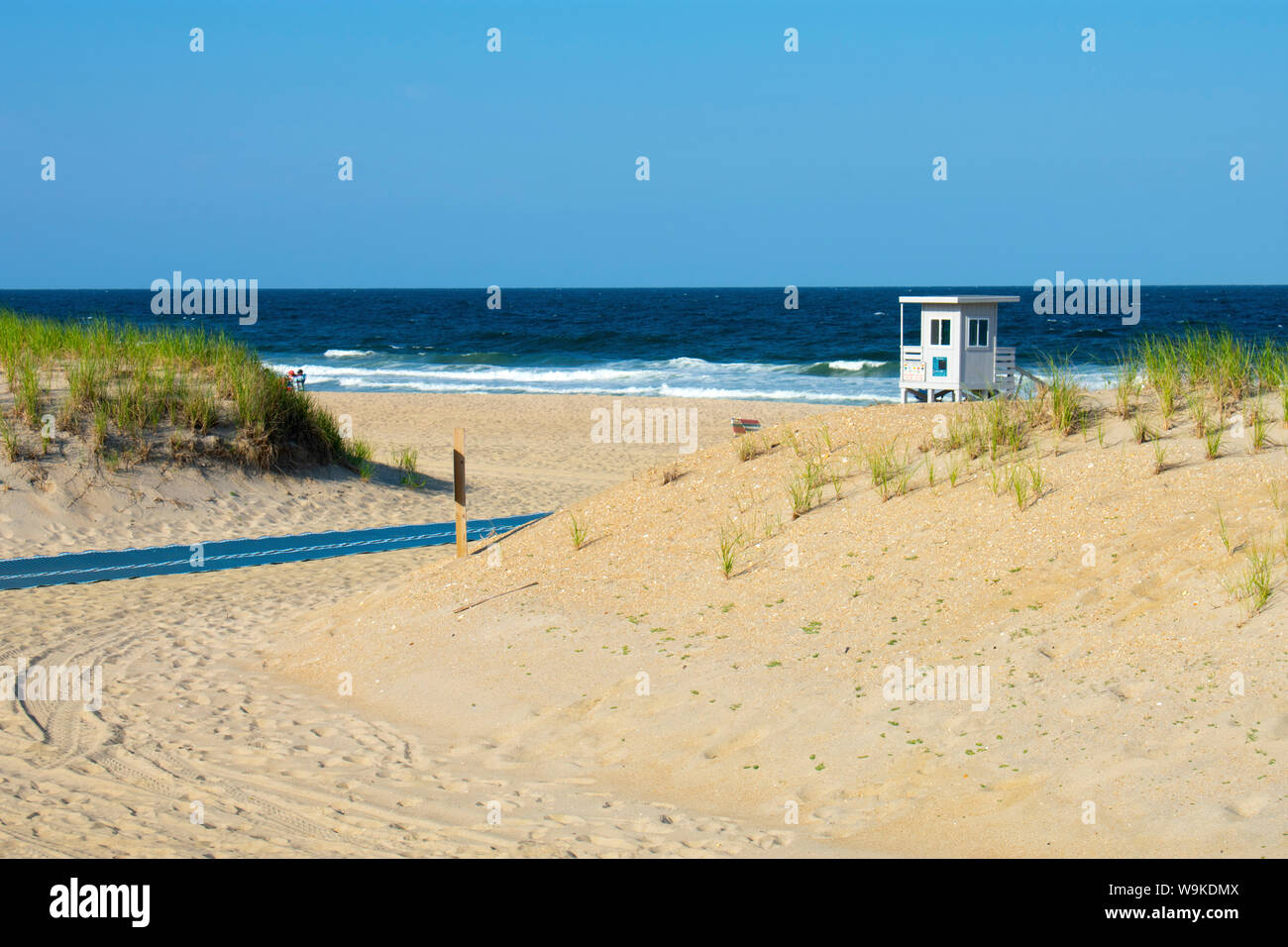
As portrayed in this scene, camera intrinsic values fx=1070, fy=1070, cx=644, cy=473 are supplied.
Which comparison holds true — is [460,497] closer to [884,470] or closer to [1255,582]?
[884,470]

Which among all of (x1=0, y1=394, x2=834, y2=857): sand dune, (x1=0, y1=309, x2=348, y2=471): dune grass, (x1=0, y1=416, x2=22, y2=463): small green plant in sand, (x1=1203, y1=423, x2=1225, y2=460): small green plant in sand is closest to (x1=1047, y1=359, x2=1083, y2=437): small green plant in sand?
(x1=1203, y1=423, x2=1225, y2=460): small green plant in sand

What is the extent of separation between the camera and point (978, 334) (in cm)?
1434

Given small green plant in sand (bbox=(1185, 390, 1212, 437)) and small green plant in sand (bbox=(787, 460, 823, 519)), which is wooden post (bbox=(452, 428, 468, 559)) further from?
small green plant in sand (bbox=(1185, 390, 1212, 437))

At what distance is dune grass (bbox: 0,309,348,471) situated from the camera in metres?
13.5

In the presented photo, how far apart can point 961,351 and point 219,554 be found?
9.50 meters

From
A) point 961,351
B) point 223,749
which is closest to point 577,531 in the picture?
point 223,749

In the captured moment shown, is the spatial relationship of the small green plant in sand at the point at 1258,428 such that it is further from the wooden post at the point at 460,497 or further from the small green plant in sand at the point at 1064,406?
the wooden post at the point at 460,497

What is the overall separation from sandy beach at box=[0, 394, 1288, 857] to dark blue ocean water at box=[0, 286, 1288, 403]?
17789mm

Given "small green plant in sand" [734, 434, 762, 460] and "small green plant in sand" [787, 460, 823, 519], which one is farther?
"small green plant in sand" [734, 434, 762, 460]

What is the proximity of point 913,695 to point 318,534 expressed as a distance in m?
8.80

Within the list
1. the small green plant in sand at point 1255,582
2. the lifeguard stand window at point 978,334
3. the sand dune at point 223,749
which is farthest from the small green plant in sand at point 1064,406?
the lifeguard stand window at point 978,334

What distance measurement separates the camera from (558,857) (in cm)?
445
